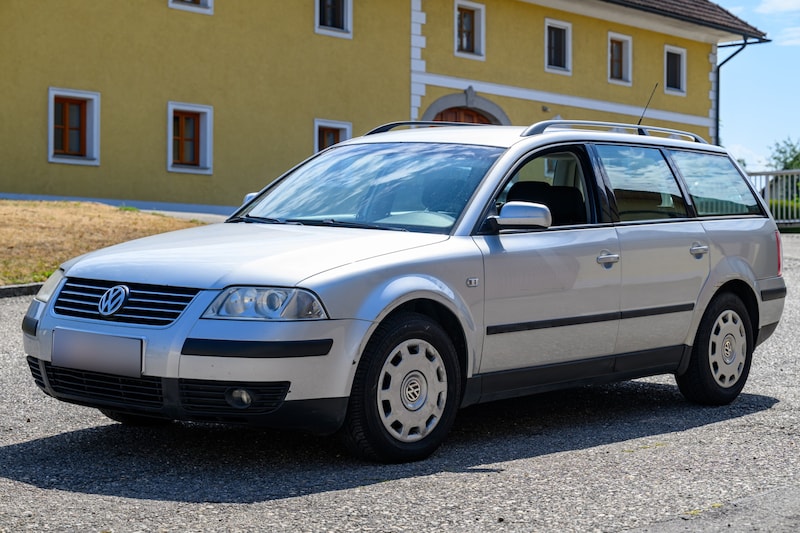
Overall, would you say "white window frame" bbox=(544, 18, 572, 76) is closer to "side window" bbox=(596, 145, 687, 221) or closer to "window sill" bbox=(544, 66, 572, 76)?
"window sill" bbox=(544, 66, 572, 76)

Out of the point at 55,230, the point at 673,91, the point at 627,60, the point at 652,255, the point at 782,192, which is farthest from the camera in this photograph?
the point at 673,91

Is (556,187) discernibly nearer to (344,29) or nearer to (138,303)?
(138,303)

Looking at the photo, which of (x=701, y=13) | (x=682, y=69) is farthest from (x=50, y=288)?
(x=682, y=69)

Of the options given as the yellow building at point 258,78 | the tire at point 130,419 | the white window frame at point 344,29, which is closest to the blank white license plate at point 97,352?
the tire at point 130,419

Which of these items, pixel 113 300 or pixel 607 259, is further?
pixel 607 259

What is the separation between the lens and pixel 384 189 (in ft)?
23.7

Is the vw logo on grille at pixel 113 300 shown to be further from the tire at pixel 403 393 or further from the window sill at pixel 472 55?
the window sill at pixel 472 55

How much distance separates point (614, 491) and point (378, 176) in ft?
8.00

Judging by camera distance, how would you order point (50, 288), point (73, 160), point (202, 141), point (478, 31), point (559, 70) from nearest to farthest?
point (50, 288), point (73, 160), point (202, 141), point (478, 31), point (559, 70)

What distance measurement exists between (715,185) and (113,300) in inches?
178

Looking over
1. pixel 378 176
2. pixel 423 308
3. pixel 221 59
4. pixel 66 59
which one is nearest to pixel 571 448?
pixel 423 308

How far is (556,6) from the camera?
35.4m

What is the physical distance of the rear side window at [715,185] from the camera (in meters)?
8.66

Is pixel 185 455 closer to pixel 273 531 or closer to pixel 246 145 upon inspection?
pixel 273 531
